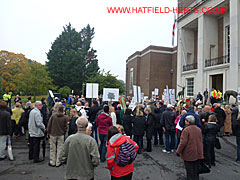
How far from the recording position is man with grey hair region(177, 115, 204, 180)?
3807mm

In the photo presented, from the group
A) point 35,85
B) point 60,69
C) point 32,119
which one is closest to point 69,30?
point 60,69

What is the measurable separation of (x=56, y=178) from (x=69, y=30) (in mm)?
46717

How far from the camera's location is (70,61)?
1524 inches

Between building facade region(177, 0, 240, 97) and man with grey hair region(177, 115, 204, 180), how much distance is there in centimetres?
1463

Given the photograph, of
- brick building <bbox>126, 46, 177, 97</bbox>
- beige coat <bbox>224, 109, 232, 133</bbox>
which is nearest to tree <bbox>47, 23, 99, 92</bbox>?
brick building <bbox>126, 46, 177, 97</bbox>

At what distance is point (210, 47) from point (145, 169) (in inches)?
822

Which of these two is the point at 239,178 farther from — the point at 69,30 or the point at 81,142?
the point at 69,30

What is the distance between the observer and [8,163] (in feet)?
17.4

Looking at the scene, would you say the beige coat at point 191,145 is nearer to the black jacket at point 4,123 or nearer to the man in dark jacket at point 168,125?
the man in dark jacket at point 168,125

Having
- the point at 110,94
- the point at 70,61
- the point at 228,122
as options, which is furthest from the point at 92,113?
the point at 70,61

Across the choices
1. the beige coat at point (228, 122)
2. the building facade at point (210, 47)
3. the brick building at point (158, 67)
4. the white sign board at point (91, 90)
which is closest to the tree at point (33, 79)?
the brick building at point (158, 67)

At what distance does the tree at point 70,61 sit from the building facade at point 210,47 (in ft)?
71.3

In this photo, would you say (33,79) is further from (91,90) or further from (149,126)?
(149,126)

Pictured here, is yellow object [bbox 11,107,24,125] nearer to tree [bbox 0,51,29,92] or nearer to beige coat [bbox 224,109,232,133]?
beige coat [bbox 224,109,232,133]
